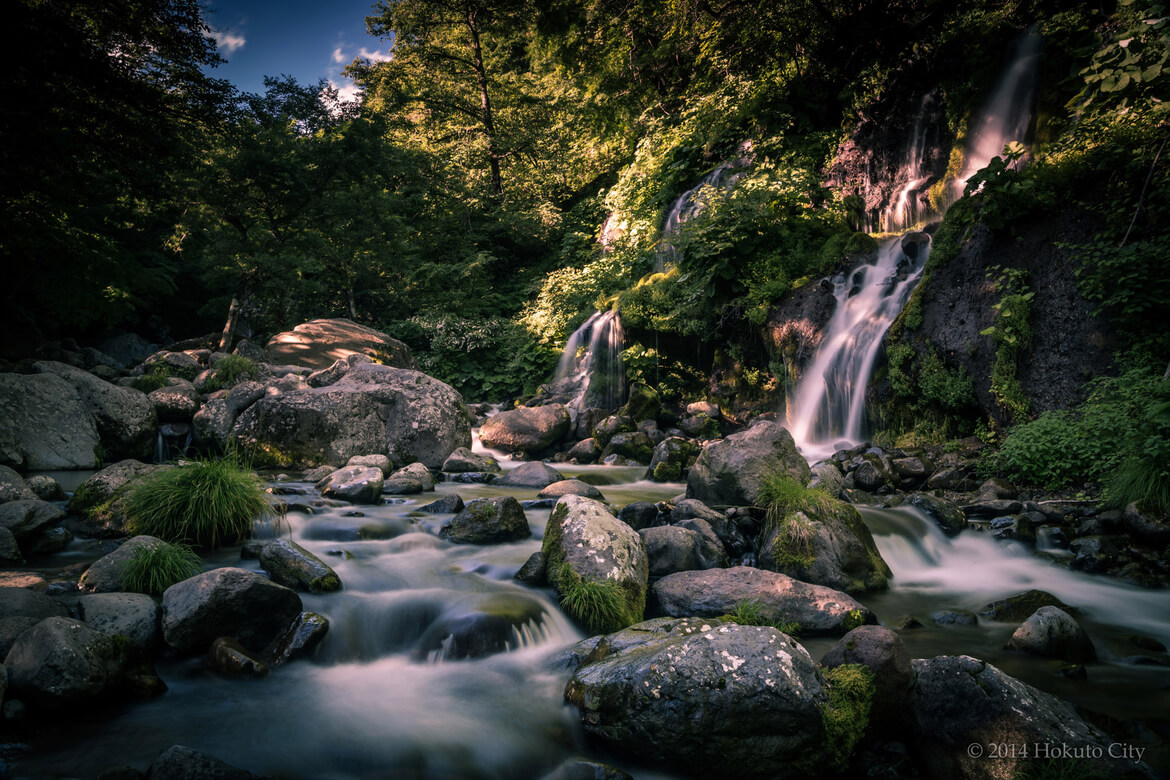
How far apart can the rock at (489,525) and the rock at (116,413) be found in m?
6.70

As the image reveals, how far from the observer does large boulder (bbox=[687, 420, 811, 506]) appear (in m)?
6.55

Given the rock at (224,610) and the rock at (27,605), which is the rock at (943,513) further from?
the rock at (27,605)

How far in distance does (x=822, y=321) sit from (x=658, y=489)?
5.06 m

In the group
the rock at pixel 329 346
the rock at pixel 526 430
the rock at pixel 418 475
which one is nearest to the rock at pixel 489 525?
the rock at pixel 418 475

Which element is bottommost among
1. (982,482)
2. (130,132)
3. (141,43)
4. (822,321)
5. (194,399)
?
(982,482)

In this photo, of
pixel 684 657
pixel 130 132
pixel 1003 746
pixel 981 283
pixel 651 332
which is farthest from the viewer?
pixel 651 332

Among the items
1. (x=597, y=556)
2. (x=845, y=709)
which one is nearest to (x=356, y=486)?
(x=597, y=556)

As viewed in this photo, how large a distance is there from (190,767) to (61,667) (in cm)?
108

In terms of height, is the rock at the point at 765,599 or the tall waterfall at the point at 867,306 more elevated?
the tall waterfall at the point at 867,306

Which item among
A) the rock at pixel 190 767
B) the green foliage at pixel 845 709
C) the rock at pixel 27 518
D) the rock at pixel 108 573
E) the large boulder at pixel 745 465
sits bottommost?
the rock at pixel 190 767

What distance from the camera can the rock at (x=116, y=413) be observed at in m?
8.99

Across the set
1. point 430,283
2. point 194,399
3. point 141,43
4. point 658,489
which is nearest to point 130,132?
point 141,43

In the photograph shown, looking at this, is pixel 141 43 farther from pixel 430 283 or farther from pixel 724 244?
pixel 430 283

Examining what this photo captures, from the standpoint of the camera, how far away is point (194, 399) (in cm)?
1070
